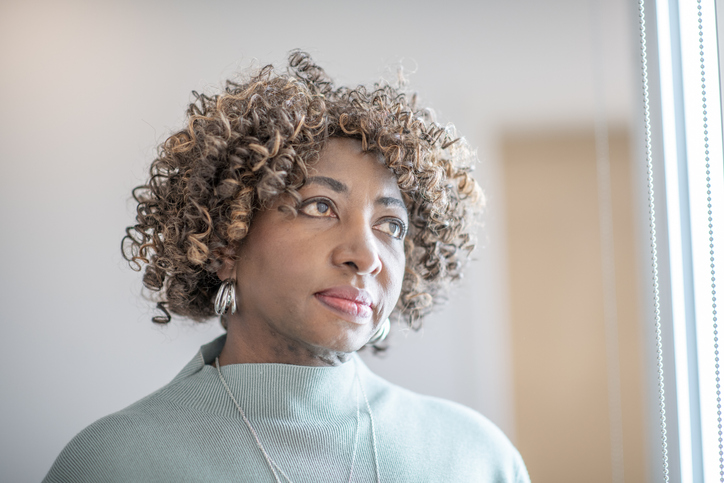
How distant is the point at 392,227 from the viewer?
1168mm

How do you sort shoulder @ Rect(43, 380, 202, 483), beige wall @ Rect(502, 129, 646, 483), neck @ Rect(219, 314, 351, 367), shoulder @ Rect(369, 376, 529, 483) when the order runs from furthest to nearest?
beige wall @ Rect(502, 129, 646, 483), shoulder @ Rect(369, 376, 529, 483), neck @ Rect(219, 314, 351, 367), shoulder @ Rect(43, 380, 202, 483)

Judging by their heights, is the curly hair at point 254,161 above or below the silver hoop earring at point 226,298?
above

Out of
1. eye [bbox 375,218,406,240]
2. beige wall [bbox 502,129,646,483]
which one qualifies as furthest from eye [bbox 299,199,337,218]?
beige wall [bbox 502,129,646,483]

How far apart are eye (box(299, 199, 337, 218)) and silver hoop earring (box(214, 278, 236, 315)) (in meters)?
0.21

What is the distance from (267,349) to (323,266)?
0.22 metres

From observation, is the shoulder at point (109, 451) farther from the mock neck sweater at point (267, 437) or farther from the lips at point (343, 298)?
the lips at point (343, 298)

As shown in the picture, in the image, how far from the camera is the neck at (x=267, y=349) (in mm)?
1118

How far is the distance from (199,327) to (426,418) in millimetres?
814

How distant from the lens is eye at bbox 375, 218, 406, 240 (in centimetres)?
114

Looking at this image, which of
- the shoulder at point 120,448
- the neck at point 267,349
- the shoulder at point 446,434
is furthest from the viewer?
the shoulder at point 446,434

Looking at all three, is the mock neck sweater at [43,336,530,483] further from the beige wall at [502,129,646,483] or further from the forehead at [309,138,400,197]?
the beige wall at [502,129,646,483]

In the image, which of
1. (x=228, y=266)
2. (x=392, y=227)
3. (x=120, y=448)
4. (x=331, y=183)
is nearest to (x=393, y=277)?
(x=392, y=227)

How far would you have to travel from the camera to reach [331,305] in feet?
3.41

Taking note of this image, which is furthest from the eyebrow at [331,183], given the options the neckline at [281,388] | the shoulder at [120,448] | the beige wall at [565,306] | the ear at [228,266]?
the beige wall at [565,306]
